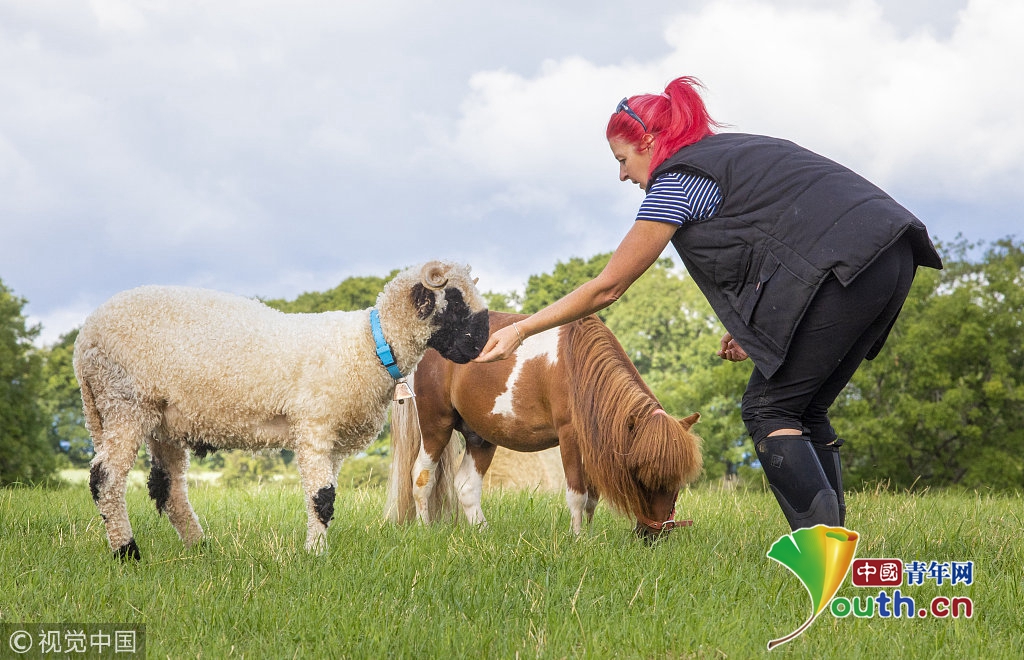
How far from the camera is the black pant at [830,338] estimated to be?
3.61 metres

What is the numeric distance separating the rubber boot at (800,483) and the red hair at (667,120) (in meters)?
1.42

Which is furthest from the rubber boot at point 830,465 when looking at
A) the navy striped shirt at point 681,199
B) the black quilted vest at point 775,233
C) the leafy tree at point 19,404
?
the leafy tree at point 19,404

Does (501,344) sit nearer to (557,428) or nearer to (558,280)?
(557,428)

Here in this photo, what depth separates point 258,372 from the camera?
191 inches

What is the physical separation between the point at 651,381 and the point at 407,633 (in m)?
28.3

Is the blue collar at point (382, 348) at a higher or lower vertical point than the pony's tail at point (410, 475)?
higher

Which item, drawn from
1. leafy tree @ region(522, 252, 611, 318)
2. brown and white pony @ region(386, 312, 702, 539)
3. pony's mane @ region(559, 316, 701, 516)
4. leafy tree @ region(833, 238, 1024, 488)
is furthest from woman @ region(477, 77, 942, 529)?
leafy tree @ region(522, 252, 611, 318)

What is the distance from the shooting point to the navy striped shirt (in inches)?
145

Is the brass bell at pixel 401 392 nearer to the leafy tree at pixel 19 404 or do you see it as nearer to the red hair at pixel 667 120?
the red hair at pixel 667 120

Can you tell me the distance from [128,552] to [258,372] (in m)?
1.32

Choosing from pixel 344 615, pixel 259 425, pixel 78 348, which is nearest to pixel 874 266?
pixel 344 615

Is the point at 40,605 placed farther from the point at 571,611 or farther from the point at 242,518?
the point at 242,518

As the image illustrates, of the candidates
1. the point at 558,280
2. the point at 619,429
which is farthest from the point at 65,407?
the point at 619,429

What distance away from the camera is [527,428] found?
22.5ft
